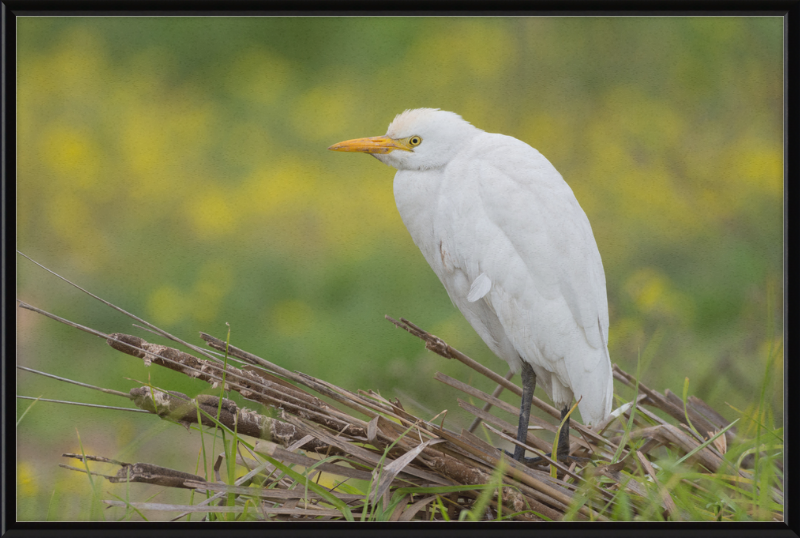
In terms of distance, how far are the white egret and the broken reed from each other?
292 mm

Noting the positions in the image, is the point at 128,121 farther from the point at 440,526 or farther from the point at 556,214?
the point at 440,526

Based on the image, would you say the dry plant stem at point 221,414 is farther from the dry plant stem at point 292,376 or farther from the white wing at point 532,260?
the white wing at point 532,260

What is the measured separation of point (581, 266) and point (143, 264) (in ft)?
4.19

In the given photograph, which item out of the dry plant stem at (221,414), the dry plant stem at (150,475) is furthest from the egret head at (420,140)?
the dry plant stem at (150,475)

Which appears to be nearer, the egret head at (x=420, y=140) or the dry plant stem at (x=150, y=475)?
the dry plant stem at (x=150, y=475)

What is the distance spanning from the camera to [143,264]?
1.89 metres

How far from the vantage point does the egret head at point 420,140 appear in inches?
72.7

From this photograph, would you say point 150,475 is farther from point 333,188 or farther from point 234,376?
point 333,188

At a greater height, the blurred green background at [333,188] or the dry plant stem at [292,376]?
the blurred green background at [333,188]

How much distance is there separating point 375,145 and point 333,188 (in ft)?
0.82

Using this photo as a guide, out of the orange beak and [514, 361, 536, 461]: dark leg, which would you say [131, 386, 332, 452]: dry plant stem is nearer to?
[514, 361, 536, 461]: dark leg

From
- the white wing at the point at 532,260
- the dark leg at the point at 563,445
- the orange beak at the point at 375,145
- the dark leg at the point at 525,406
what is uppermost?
the orange beak at the point at 375,145

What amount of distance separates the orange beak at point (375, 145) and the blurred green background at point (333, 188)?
13 centimetres

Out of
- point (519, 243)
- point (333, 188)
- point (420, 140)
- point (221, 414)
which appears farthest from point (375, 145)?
point (221, 414)
